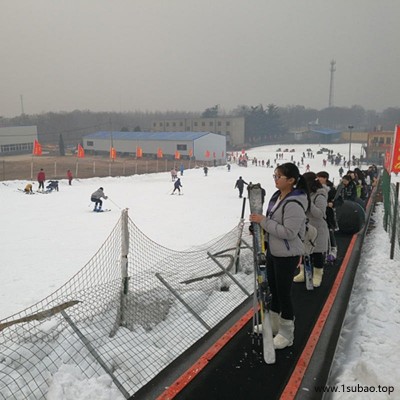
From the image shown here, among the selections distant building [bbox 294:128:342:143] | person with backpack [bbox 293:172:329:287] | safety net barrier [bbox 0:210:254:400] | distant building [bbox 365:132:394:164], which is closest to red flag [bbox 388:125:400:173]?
person with backpack [bbox 293:172:329:287]

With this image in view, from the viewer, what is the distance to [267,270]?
13.7ft

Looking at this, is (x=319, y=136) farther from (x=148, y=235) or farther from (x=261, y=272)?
(x=261, y=272)

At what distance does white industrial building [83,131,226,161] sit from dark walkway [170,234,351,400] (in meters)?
52.9

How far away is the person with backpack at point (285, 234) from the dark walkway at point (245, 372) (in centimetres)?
27

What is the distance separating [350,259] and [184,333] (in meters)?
4.46

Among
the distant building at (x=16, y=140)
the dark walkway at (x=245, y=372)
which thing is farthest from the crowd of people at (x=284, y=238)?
the distant building at (x=16, y=140)

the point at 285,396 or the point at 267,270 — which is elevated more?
the point at 267,270

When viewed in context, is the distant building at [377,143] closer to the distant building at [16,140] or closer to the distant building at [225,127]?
the distant building at [225,127]

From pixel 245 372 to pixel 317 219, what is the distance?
3.01 metres

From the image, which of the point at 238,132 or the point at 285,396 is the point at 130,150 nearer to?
the point at 238,132

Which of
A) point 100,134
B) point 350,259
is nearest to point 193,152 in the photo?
point 100,134

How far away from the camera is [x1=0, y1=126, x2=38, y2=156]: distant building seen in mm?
74562

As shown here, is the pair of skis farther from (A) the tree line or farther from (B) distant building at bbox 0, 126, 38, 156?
(B) distant building at bbox 0, 126, 38, 156

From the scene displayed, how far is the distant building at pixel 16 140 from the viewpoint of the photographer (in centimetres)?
7456
